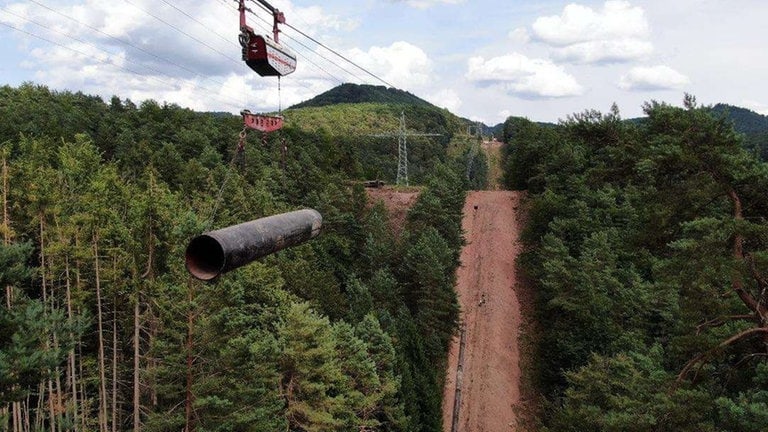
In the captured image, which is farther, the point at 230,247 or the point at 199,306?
the point at 199,306

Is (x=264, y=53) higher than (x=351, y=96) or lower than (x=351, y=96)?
lower

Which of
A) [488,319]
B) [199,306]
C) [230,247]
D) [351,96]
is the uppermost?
[351,96]

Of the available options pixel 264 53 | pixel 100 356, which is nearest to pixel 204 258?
pixel 264 53

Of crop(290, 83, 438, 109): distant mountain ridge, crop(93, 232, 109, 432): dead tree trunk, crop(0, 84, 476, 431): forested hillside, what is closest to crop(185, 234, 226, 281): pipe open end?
crop(0, 84, 476, 431): forested hillside

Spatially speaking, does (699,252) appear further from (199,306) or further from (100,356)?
(100,356)

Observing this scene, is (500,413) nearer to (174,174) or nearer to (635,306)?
(635,306)

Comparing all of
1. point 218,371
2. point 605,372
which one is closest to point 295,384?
point 218,371

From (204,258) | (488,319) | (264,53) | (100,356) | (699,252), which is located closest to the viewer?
(204,258)
